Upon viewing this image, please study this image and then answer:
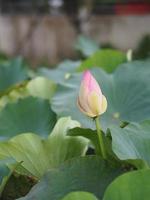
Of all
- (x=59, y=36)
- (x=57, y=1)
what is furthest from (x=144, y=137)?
(x=57, y=1)

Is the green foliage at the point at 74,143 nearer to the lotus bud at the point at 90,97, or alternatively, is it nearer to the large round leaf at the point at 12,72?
the lotus bud at the point at 90,97

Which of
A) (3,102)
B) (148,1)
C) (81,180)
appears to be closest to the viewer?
(81,180)

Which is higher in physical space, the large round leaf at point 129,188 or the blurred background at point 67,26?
the large round leaf at point 129,188

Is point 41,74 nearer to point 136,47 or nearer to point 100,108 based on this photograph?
point 100,108

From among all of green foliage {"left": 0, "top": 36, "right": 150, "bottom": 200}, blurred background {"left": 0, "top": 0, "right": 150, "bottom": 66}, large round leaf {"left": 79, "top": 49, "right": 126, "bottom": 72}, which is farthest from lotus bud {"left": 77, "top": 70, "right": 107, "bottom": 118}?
blurred background {"left": 0, "top": 0, "right": 150, "bottom": 66}

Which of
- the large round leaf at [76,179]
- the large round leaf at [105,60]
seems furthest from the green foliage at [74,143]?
the large round leaf at [105,60]

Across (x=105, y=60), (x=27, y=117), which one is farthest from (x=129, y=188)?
(x=105, y=60)
